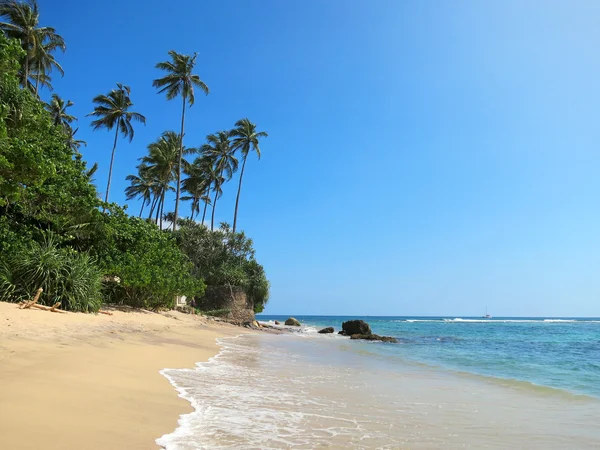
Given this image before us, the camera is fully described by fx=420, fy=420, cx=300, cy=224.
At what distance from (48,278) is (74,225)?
414cm

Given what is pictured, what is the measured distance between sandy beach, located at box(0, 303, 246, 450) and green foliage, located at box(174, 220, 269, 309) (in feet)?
85.0

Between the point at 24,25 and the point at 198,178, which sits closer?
the point at 24,25

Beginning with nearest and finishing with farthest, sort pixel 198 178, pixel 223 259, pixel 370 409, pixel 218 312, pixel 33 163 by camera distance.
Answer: pixel 370 409, pixel 33 163, pixel 218 312, pixel 223 259, pixel 198 178

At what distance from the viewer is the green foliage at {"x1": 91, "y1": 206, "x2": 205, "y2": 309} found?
59.7 ft

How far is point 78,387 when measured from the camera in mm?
5348

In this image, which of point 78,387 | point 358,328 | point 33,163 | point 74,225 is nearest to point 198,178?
point 358,328

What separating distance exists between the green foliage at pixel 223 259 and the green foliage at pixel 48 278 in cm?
2216

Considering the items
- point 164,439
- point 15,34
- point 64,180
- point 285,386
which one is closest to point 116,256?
point 64,180

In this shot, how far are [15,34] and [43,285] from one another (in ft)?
77.8

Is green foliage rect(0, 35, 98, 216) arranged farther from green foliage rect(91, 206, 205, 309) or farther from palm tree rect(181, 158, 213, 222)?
palm tree rect(181, 158, 213, 222)

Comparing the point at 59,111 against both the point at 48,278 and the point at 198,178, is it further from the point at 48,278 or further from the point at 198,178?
the point at 48,278

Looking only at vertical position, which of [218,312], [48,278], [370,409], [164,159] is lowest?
[370,409]

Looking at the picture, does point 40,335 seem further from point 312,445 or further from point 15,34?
point 15,34

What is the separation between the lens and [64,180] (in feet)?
48.9
